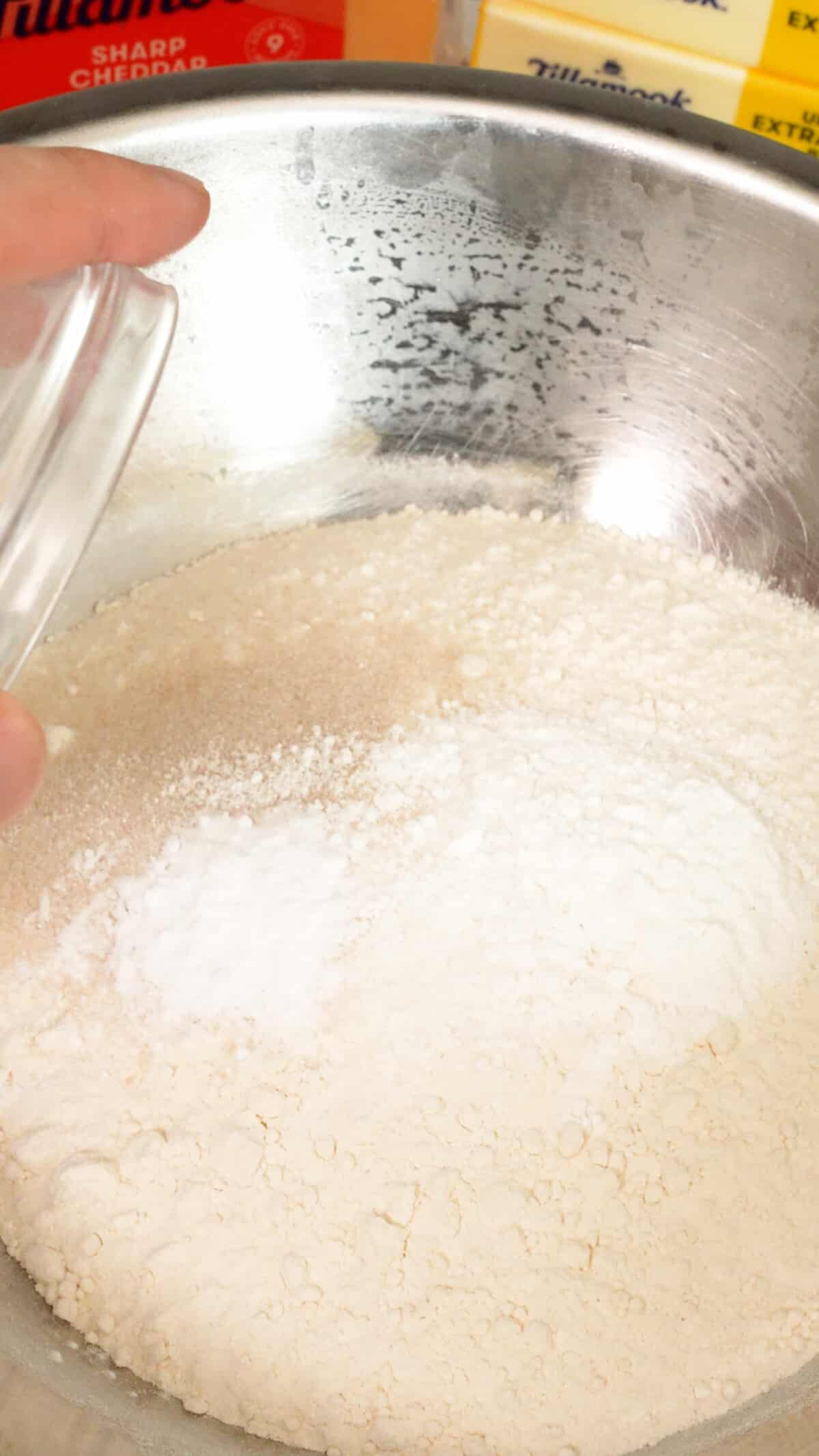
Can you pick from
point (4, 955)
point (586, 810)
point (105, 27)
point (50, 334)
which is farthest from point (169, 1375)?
point (105, 27)

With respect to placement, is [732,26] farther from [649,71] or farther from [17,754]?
[17,754]

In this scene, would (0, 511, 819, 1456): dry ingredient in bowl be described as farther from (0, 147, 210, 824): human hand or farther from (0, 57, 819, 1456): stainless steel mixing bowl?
(0, 147, 210, 824): human hand

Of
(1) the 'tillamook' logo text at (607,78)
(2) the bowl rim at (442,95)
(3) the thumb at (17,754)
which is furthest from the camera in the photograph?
(1) the 'tillamook' logo text at (607,78)

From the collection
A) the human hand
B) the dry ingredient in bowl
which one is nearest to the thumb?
the human hand

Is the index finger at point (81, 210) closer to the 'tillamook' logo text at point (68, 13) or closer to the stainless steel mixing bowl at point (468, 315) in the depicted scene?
the stainless steel mixing bowl at point (468, 315)

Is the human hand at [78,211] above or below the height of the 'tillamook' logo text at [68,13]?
below

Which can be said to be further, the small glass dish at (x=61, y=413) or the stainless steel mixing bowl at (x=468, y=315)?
the stainless steel mixing bowl at (x=468, y=315)

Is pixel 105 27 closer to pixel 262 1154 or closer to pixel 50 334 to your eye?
pixel 50 334

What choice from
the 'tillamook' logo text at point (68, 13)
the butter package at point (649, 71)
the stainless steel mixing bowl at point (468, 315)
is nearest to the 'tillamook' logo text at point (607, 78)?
the butter package at point (649, 71)
